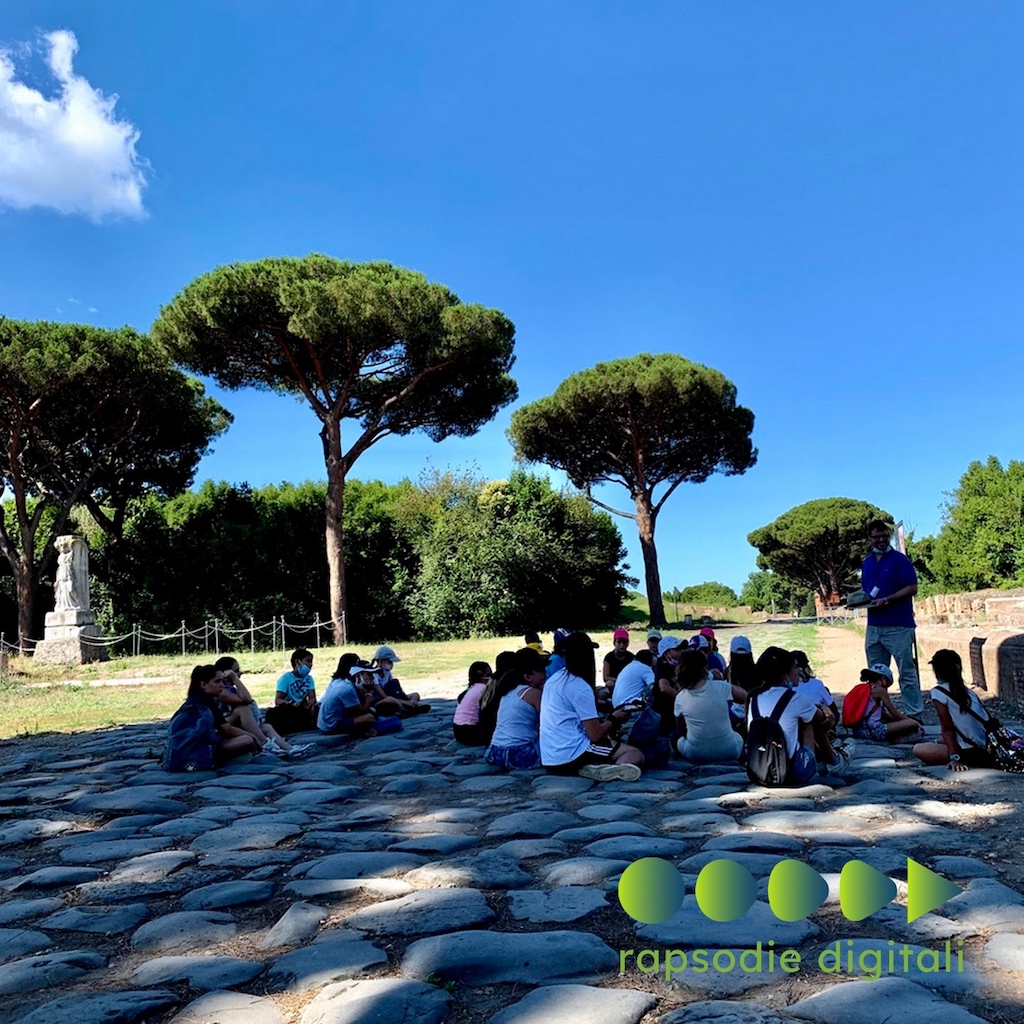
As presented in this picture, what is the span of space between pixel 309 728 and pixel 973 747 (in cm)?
565

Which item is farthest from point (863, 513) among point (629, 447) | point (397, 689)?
point (397, 689)

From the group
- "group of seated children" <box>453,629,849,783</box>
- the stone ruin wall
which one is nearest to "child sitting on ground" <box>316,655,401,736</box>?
"group of seated children" <box>453,629,849,783</box>

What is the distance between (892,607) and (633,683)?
88.1 inches

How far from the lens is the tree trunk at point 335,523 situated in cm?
2067

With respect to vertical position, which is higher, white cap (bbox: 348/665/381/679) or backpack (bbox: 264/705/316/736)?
white cap (bbox: 348/665/381/679)

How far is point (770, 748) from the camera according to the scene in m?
4.79

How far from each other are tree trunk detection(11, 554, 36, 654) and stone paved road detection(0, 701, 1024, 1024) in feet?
55.5

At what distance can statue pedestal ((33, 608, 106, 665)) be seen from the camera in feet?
58.3

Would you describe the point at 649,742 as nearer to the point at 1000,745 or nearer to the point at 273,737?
the point at 1000,745

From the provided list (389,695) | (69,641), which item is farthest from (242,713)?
(69,641)

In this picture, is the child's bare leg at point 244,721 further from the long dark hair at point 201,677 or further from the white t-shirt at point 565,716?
the white t-shirt at point 565,716

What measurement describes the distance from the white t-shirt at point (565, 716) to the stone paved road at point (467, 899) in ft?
0.63

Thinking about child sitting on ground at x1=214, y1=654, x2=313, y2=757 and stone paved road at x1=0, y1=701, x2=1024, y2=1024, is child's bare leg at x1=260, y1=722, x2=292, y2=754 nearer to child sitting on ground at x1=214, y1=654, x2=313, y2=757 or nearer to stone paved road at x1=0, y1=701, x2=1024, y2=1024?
child sitting on ground at x1=214, y1=654, x2=313, y2=757

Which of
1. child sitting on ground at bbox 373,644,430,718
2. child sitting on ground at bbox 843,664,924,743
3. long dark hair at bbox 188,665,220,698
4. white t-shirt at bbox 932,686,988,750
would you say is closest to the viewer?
white t-shirt at bbox 932,686,988,750
